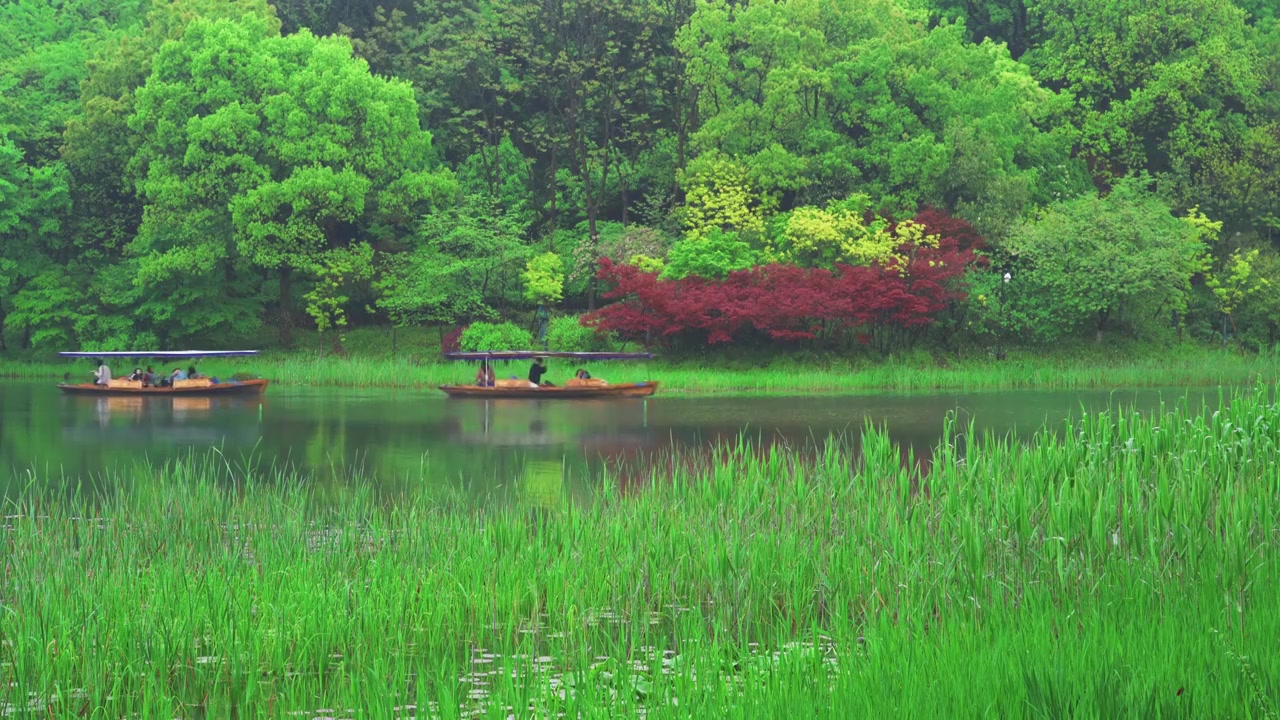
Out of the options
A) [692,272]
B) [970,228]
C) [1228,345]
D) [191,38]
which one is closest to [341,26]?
[191,38]

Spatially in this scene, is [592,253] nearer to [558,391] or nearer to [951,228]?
[951,228]

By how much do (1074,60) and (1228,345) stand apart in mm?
12295

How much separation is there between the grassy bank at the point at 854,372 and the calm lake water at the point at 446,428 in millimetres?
2480

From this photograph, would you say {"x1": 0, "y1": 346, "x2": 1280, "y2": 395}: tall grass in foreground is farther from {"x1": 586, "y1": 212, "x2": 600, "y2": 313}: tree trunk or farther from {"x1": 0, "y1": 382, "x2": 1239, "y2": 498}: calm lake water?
{"x1": 586, "y1": 212, "x2": 600, "y2": 313}: tree trunk

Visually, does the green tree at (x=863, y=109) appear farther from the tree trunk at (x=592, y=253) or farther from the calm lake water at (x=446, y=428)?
the calm lake water at (x=446, y=428)

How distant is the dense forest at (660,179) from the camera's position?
133 ft

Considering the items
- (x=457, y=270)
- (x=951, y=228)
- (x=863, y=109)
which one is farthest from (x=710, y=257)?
(x=457, y=270)

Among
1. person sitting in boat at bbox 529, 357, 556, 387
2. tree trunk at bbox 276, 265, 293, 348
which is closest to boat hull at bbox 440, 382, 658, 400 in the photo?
person sitting in boat at bbox 529, 357, 556, 387

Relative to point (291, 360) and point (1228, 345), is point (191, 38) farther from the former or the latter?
point (1228, 345)

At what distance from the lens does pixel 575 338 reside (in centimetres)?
4178

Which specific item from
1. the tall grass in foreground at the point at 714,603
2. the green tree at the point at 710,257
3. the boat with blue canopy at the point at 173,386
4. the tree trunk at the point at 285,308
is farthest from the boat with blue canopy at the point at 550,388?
the tall grass in foreground at the point at 714,603

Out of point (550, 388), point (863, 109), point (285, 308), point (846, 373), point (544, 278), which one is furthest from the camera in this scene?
point (285, 308)

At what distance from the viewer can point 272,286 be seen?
48500 mm

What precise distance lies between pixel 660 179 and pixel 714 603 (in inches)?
1603
